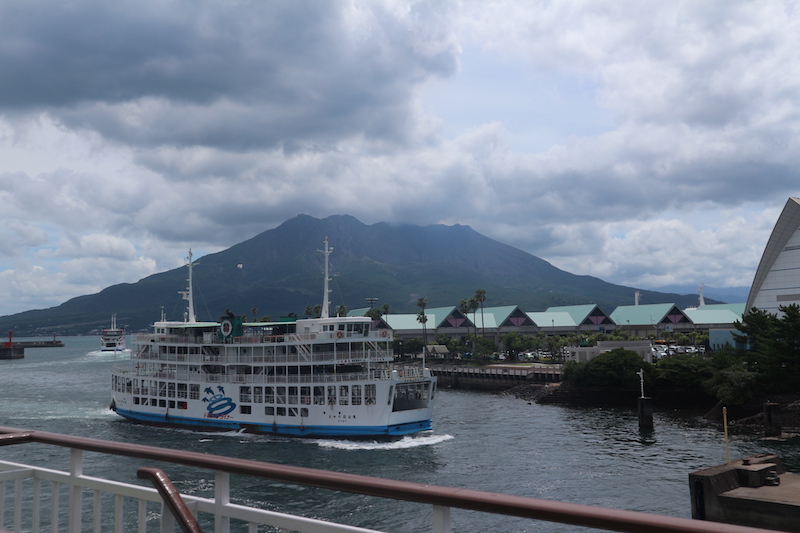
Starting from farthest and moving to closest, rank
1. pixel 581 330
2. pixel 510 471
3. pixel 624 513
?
pixel 581 330
pixel 510 471
pixel 624 513

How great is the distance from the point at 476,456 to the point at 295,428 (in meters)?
12.1

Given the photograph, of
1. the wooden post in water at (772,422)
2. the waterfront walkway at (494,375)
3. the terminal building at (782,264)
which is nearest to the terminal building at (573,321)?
the waterfront walkway at (494,375)

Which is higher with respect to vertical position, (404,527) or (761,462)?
(761,462)

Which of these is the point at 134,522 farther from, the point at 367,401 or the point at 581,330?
the point at 581,330

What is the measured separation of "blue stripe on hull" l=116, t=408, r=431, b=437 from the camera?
1535 inches

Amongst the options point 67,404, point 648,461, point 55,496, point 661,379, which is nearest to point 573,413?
Answer: point 661,379

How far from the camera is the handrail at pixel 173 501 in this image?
3.81 meters

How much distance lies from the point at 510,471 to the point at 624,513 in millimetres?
32186

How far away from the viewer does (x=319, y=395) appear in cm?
4075

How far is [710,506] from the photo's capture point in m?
22.8

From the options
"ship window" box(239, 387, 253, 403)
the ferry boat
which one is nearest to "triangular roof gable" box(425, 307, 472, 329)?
the ferry boat

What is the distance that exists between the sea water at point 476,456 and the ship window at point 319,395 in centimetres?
241

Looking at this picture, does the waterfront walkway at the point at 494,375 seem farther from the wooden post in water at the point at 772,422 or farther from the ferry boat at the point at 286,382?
the ferry boat at the point at 286,382

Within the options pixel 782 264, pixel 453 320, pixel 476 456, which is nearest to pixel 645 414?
pixel 476 456
